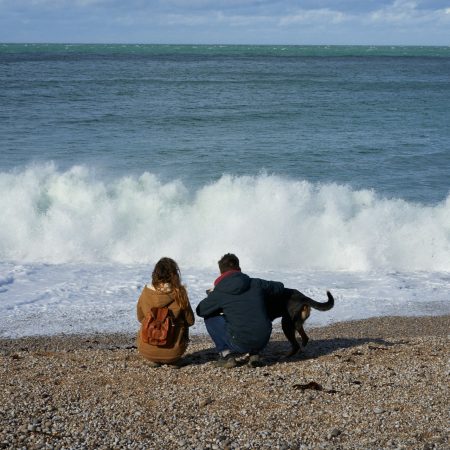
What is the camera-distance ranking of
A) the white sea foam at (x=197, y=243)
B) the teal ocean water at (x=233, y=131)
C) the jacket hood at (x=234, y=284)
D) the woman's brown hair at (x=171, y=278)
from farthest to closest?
the teal ocean water at (x=233, y=131)
the white sea foam at (x=197, y=243)
the woman's brown hair at (x=171, y=278)
the jacket hood at (x=234, y=284)

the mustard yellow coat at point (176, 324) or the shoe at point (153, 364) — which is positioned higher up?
the mustard yellow coat at point (176, 324)

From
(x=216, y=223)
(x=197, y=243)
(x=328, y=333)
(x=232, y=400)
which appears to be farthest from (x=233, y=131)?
(x=232, y=400)

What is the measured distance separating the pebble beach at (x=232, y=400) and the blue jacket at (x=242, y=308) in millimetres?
293

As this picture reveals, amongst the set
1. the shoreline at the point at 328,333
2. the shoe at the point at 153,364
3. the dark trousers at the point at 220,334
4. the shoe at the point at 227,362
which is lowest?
the shoreline at the point at 328,333

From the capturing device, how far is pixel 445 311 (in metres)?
11.3

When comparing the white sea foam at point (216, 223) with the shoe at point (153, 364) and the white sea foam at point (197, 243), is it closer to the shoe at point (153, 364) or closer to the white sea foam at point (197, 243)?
the white sea foam at point (197, 243)

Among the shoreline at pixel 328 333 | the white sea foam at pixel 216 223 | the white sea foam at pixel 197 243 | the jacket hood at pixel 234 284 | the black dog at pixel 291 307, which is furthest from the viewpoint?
the white sea foam at pixel 216 223

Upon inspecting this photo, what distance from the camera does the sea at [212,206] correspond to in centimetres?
1208

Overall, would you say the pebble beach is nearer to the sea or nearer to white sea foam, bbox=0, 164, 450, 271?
the sea

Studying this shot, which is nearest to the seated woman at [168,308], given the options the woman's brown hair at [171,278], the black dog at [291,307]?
the woman's brown hair at [171,278]

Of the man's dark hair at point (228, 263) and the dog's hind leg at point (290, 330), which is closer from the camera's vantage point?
the man's dark hair at point (228, 263)

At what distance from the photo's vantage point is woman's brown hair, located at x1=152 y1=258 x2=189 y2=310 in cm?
719

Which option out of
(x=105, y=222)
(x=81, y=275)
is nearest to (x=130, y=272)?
(x=81, y=275)

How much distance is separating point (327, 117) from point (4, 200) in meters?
16.8
